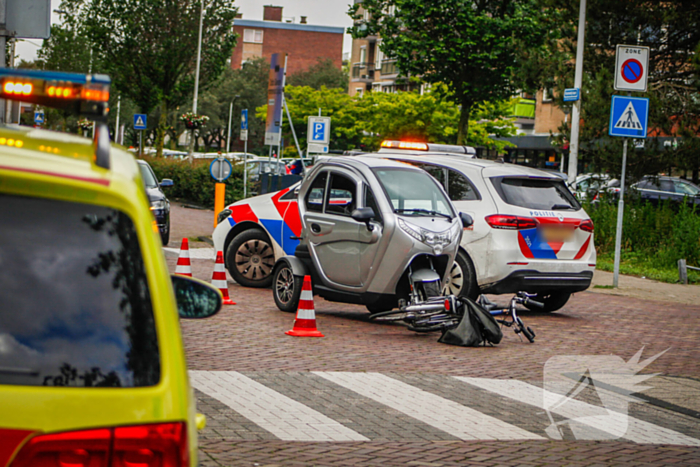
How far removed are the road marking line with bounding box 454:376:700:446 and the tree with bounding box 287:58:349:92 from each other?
7874cm

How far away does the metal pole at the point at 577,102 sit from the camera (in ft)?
70.1

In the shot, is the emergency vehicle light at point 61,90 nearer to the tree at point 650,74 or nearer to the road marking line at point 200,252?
the road marking line at point 200,252

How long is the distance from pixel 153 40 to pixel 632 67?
109 ft

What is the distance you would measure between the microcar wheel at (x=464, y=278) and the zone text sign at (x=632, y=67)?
19.0 feet

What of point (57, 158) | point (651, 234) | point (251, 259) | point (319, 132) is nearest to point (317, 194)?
point (251, 259)

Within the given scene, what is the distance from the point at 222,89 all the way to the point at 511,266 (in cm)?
8088

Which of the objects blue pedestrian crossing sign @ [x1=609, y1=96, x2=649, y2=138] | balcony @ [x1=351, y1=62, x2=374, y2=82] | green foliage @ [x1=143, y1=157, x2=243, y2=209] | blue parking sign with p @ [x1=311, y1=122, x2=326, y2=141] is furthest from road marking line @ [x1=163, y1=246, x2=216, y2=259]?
balcony @ [x1=351, y1=62, x2=374, y2=82]

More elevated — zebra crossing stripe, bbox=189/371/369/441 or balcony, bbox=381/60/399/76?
balcony, bbox=381/60/399/76

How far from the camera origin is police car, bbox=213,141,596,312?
1085 cm

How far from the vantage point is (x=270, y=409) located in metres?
6.23

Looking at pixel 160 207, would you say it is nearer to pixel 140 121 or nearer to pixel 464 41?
pixel 464 41

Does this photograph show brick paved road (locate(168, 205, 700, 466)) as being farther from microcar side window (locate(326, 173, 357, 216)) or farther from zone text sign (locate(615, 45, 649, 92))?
zone text sign (locate(615, 45, 649, 92))

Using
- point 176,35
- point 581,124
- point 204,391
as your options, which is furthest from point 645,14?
point 176,35

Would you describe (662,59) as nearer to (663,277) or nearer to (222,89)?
(663,277)
